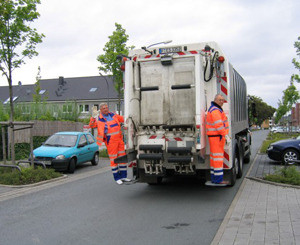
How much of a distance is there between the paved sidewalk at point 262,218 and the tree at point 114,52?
1490 centimetres

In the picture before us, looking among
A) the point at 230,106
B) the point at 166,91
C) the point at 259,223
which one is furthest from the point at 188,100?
the point at 259,223

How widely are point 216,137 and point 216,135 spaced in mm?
40

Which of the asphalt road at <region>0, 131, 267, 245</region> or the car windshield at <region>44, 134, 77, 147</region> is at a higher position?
the car windshield at <region>44, 134, 77, 147</region>

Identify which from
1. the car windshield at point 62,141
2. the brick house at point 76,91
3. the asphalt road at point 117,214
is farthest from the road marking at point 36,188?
the brick house at point 76,91

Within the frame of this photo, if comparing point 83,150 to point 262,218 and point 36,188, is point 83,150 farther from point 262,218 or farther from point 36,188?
point 262,218

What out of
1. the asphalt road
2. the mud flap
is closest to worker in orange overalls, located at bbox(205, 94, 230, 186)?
the asphalt road

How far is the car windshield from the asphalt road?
3.76 meters

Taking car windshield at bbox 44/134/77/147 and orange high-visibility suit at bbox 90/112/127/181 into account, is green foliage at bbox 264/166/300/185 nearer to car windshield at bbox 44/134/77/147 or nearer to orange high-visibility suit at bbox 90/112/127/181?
orange high-visibility suit at bbox 90/112/127/181

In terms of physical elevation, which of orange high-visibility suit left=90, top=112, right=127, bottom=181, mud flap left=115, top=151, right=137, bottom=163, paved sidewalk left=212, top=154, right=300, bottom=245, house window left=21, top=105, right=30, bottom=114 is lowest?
paved sidewalk left=212, top=154, right=300, bottom=245

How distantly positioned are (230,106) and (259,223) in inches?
123

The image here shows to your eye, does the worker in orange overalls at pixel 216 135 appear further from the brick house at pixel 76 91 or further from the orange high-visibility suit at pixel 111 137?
the brick house at pixel 76 91

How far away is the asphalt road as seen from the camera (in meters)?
4.95

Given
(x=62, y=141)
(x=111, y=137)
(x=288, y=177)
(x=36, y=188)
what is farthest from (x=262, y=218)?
(x=62, y=141)

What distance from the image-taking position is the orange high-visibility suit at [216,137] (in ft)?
22.5
